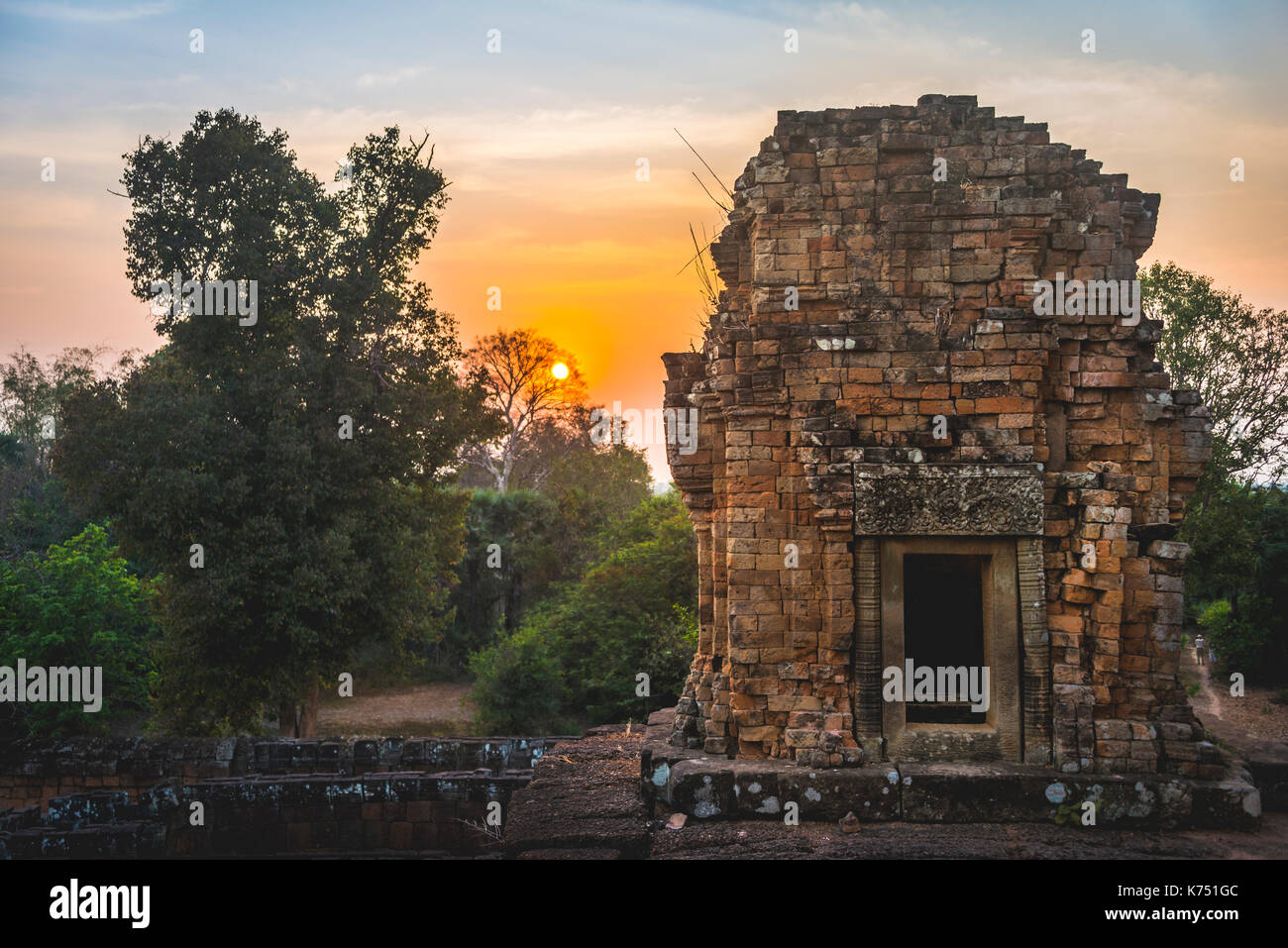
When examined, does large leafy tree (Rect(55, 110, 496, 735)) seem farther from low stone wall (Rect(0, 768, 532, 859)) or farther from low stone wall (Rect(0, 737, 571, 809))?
low stone wall (Rect(0, 768, 532, 859))

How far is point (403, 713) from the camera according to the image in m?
22.0

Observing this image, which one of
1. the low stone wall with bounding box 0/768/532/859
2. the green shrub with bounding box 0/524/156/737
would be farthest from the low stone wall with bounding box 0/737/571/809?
the green shrub with bounding box 0/524/156/737

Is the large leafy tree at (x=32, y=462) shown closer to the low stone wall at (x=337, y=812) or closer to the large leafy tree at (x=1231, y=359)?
the low stone wall at (x=337, y=812)

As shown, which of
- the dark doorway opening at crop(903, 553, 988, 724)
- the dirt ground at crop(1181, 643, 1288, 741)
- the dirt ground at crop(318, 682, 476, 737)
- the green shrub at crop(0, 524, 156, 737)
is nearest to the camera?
the dark doorway opening at crop(903, 553, 988, 724)

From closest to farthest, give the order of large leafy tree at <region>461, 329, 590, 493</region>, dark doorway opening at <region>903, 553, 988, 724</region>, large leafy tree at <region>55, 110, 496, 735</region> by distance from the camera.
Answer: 1. dark doorway opening at <region>903, 553, 988, 724</region>
2. large leafy tree at <region>55, 110, 496, 735</region>
3. large leafy tree at <region>461, 329, 590, 493</region>

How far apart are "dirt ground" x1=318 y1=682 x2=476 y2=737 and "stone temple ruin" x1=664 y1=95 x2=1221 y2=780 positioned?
12.5 metres

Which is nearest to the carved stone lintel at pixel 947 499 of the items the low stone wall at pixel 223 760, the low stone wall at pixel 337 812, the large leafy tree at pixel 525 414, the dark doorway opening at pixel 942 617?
the dark doorway opening at pixel 942 617

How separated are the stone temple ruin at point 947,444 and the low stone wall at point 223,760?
5314 mm

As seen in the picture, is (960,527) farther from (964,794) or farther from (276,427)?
(276,427)

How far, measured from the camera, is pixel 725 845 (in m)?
6.63

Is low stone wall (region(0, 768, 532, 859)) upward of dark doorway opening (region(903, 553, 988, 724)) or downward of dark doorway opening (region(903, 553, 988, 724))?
downward

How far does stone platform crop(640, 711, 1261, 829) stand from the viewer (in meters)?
6.84

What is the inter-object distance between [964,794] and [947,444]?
8.56 ft
